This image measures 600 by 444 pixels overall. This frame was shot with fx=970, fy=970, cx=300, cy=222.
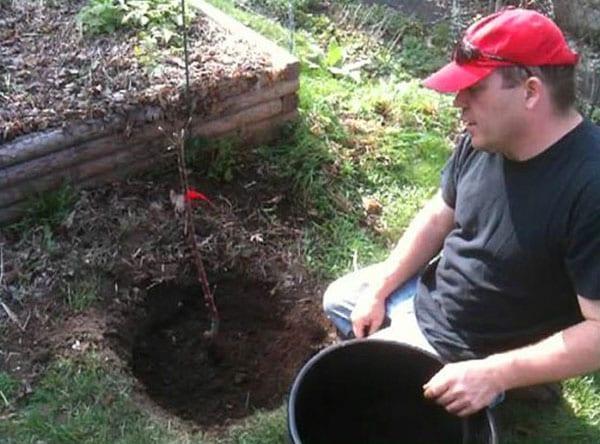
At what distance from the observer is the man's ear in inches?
93.8

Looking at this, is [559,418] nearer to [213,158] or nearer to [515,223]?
[515,223]

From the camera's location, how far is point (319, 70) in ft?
16.1

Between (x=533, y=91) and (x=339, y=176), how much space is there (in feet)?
6.11

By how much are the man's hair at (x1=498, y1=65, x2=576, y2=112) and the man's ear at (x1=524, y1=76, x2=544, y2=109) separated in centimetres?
2

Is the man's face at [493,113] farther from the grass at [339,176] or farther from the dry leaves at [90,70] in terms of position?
the dry leaves at [90,70]

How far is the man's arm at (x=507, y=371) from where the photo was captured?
2.49m

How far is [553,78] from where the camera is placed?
7.89ft

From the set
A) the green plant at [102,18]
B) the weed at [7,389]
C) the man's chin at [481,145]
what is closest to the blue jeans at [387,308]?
the man's chin at [481,145]

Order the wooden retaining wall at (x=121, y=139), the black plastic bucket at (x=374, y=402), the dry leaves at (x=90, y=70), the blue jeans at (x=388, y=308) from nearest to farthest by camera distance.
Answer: the black plastic bucket at (x=374, y=402) < the blue jeans at (x=388, y=308) < the wooden retaining wall at (x=121, y=139) < the dry leaves at (x=90, y=70)

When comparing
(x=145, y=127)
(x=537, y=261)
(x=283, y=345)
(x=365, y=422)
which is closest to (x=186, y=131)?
(x=145, y=127)

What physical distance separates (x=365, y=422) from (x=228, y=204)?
140 centimetres

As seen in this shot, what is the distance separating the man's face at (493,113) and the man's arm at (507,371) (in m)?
0.51

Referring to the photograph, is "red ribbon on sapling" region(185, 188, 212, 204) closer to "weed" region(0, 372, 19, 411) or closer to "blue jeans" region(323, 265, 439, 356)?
"blue jeans" region(323, 265, 439, 356)

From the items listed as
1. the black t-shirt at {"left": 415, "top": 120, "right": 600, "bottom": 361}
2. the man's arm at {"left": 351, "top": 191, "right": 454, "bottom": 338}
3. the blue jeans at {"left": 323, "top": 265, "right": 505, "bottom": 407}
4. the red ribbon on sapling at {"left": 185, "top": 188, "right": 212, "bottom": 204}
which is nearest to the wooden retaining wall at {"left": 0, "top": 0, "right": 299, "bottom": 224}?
the red ribbon on sapling at {"left": 185, "top": 188, "right": 212, "bottom": 204}
